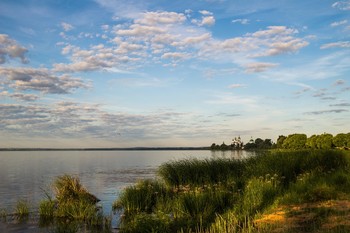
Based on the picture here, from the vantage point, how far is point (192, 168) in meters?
27.0

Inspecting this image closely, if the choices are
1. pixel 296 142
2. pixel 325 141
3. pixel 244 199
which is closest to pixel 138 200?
pixel 244 199

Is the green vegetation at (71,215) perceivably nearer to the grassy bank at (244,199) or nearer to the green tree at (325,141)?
the grassy bank at (244,199)

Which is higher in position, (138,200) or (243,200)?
(243,200)

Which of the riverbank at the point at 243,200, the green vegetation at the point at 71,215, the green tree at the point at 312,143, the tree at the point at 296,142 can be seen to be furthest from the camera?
the tree at the point at 296,142

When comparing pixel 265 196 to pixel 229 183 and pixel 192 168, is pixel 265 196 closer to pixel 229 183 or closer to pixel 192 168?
pixel 229 183

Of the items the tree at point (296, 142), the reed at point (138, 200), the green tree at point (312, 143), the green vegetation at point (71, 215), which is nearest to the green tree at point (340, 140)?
the green tree at point (312, 143)

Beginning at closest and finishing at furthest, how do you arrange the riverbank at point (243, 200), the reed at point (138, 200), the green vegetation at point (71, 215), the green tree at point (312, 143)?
the riverbank at point (243, 200), the green vegetation at point (71, 215), the reed at point (138, 200), the green tree at point (312, 143)

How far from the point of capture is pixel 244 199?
17.7 meters

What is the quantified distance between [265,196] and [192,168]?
9.16 meters

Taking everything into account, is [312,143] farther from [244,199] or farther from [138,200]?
[244,199]

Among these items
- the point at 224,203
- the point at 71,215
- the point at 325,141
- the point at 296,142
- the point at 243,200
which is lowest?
the point at 71,215

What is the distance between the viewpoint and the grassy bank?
1374 centimetres

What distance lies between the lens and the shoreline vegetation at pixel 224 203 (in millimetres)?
13906

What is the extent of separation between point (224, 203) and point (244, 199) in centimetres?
139
